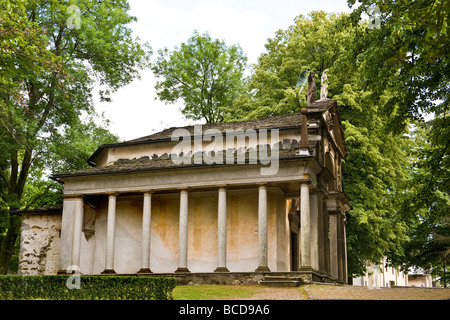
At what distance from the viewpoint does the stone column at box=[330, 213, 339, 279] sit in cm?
2639

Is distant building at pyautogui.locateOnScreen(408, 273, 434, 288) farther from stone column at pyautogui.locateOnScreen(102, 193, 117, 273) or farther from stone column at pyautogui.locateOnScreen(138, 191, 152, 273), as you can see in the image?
stone column at pyautogui.locateOnScreen(102, 193, 117, 273)

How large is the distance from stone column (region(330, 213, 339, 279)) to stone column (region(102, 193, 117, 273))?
10900 millimetres

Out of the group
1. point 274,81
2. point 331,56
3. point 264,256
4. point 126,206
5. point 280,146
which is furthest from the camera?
point 274,81

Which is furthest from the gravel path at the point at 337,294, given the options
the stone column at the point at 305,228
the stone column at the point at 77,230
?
the stone column at the point at 77,230

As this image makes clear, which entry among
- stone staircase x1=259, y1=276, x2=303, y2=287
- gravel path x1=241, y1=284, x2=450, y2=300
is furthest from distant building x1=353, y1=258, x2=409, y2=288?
gravel path x1=241, y1=284, x2=450, y2=300

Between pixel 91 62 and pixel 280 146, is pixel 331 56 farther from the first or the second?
pixel 91 62

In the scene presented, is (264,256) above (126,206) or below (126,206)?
below

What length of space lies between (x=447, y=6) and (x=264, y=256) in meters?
14.4

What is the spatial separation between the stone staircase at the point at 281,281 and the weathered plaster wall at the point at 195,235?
3.69 metres

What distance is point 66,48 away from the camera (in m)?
35.7

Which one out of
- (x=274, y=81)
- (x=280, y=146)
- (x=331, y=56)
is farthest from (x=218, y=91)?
(x=280, y=146)

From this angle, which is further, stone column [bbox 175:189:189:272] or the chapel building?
stone column [bbox 175:189:189:272]
